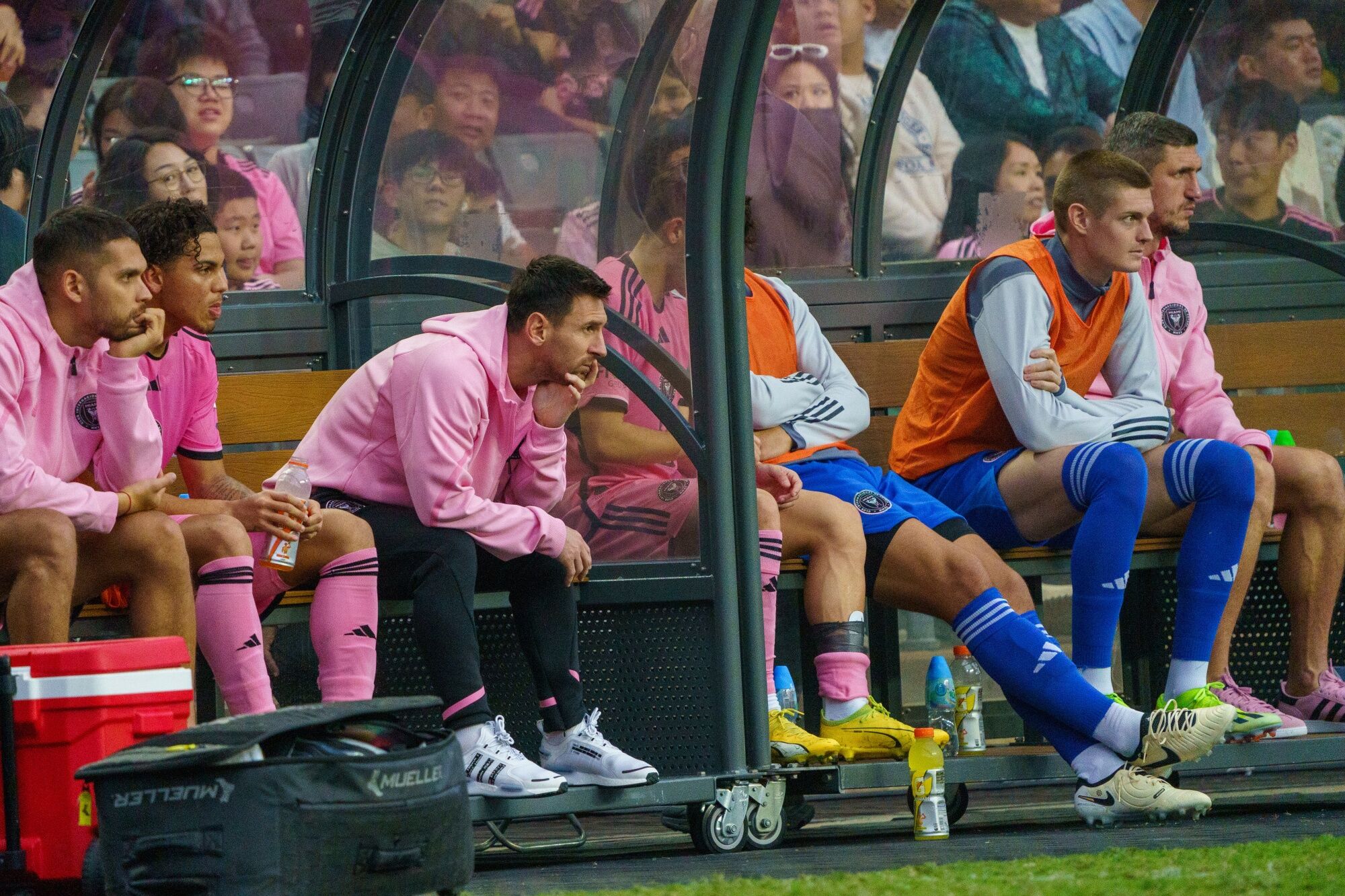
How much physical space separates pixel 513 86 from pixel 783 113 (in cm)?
159

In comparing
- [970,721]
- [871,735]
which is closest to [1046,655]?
[871,735]

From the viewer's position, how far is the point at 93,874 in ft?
12.1

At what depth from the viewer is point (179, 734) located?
11.6 ft

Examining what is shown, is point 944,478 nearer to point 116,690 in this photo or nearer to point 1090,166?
point 1090,166

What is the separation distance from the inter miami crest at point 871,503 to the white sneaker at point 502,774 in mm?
1264

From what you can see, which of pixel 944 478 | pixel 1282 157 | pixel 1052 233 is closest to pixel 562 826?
pixel 944 478

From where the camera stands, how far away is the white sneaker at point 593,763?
4.90 meters

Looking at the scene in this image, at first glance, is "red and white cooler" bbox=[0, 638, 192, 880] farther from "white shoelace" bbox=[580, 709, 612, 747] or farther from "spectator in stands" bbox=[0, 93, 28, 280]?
"spectator in stands" bbox=[0, 93, 28, 280]

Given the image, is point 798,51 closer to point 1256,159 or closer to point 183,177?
point 1256,159

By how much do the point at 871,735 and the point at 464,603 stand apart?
121 centimetres

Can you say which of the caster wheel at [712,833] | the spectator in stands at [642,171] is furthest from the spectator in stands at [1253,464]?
the spectator in stands at [642,171]

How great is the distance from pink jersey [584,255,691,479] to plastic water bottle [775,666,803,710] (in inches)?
31.4

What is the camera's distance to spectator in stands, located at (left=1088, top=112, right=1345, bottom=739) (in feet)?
19.2

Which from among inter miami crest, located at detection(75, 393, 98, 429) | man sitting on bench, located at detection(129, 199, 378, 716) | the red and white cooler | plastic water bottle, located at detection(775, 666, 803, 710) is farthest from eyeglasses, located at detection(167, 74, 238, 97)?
the red and white cooler
